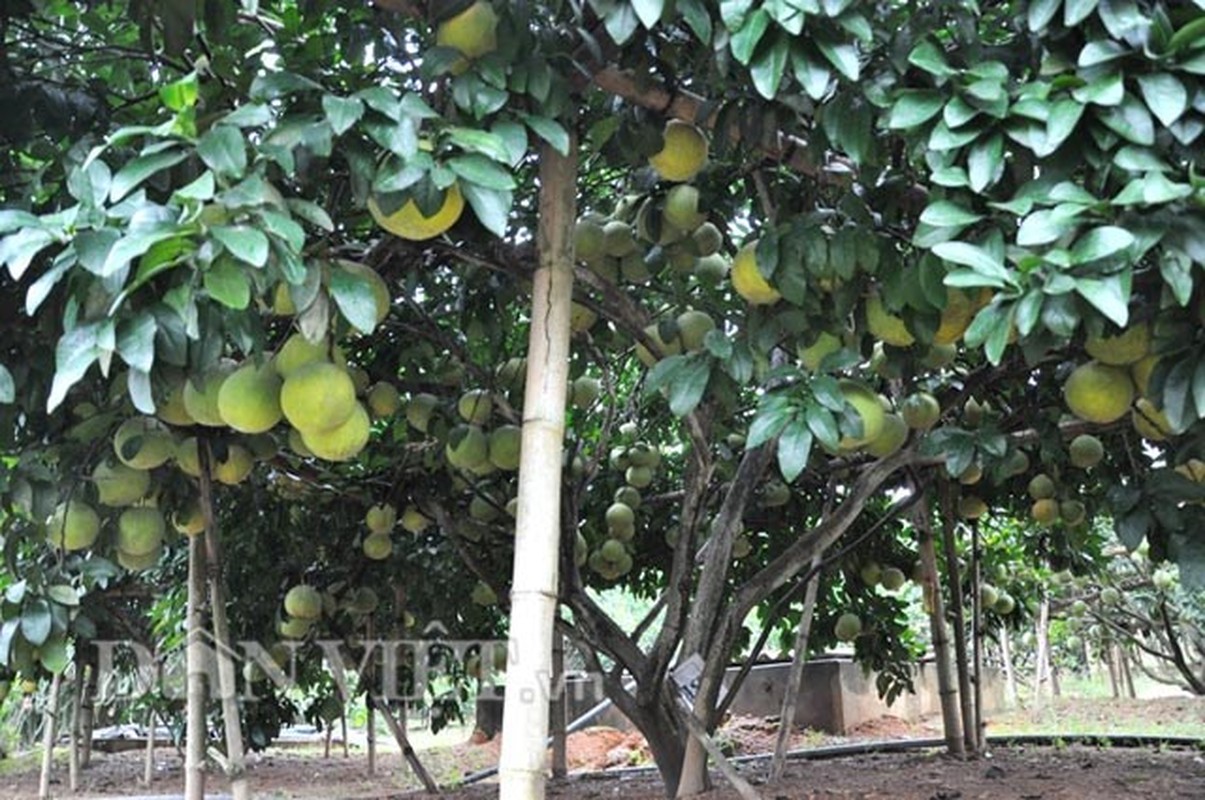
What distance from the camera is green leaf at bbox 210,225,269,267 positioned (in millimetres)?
1521

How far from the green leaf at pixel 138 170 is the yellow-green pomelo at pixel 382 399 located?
6.76 ft

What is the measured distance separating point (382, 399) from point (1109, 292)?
102 inches

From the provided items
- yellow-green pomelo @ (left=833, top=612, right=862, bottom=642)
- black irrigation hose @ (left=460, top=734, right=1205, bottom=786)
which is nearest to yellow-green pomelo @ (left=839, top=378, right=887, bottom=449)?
yellow-green pomelo @ (left=833, top=612, right=862, bottom=642)

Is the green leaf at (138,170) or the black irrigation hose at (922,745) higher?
the green leaf at (138,170)

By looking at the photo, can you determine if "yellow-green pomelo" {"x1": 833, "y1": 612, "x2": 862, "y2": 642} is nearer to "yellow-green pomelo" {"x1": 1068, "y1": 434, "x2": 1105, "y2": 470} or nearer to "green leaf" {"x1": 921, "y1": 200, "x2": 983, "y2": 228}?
"yellow-green pomelo" {"x1": 1068, "y1": 434, "x2": 1105, "y2": 470}

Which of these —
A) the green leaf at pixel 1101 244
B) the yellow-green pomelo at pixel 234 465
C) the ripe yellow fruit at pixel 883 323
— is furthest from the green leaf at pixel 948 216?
the yellow-green pomelo at pixel 234 465

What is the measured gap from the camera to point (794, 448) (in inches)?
79.8

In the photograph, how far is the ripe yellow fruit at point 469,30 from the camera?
2.06m

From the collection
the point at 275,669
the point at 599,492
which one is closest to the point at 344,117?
the point at 599,492

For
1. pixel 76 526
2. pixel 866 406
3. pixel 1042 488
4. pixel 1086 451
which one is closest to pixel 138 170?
pixel 76 526

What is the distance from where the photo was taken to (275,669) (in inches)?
259

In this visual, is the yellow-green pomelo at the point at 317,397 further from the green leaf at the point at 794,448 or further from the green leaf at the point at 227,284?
the green leaf at the point at 794,448

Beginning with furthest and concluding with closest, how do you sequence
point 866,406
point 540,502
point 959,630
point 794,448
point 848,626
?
point 959,630 → point 848,626 → point 866,406 → point 540,502 → point 794,448

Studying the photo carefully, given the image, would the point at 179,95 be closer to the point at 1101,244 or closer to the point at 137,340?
the point at 137,340
